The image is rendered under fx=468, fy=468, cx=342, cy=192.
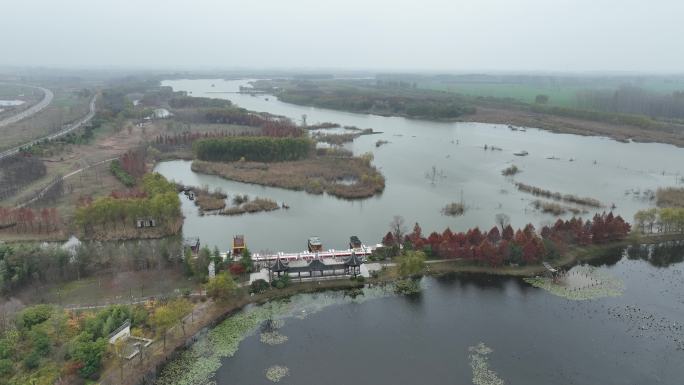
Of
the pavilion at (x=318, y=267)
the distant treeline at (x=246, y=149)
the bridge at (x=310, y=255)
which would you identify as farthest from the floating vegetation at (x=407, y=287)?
the distant treeline at (x=246, y=149)

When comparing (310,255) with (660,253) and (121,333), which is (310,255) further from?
(660,253)

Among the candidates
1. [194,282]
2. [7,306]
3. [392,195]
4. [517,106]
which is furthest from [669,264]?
[517,106]

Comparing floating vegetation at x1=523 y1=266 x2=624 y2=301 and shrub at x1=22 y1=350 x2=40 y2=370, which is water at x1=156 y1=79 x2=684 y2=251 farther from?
shrub at x1=22 y1=350 x2=40 y2=370

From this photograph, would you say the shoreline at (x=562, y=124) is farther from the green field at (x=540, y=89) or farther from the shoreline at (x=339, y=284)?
the shoreline at (x=339, y=284)

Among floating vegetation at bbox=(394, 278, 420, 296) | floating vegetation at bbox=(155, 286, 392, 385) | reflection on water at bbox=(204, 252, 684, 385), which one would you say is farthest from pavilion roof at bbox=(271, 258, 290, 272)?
floating vegetation at bbox=(394, 278, 420, 296)

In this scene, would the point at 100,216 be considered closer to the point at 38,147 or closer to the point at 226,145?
the point at 226,145

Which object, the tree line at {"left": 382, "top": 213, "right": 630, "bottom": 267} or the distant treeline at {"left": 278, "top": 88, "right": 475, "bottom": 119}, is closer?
the tree line at {"left": 382, "top": 213, "right": 630, "bottom": 267}

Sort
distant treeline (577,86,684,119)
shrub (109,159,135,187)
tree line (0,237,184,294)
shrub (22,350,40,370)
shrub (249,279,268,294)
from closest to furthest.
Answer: shrub (22,350,40,370), tree line (0,237,184,294), shrub (249,279,268,294), shrub (109,159,135,187), distant treeline (577,86,684,119)

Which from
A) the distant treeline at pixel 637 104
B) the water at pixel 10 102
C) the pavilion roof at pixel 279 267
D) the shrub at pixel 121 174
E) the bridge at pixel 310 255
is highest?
the distant treeline at pixel 637 104
